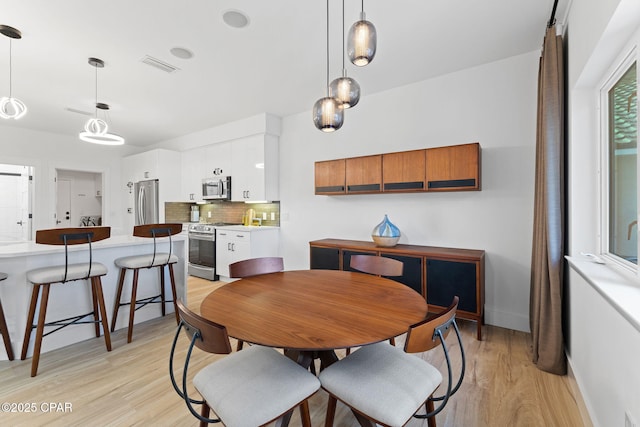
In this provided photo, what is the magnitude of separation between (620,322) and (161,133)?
657cm

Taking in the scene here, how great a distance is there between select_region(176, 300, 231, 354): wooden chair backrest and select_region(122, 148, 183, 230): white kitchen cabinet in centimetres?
534

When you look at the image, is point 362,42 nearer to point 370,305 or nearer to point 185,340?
point 370,305

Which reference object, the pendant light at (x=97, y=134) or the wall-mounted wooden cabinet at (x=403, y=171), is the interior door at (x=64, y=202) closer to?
the pendant light at (x=97, y=134)

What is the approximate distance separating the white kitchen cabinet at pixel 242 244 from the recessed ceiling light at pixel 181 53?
7.79ft

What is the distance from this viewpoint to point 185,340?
268 cm

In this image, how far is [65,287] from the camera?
2.56 m

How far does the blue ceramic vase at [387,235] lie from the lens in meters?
3.25

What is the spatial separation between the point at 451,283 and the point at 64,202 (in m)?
8.27

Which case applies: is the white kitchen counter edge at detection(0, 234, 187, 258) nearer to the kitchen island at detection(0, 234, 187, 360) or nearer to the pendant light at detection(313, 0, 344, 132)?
the kitchen island at detection(0, 234, 187, 360)

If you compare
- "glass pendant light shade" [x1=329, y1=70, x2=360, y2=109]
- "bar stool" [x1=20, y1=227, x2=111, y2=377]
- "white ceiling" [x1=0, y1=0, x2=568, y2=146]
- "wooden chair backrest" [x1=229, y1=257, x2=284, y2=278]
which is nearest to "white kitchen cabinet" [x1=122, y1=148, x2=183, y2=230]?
"white ceiling" [x1=0, y1=0, x2=568, y2=146]

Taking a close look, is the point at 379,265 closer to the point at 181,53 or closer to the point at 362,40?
the point at 362,40

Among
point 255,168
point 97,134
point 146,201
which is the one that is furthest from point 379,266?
point 146,201

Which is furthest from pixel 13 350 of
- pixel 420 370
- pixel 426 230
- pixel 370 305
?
pixel 426 230

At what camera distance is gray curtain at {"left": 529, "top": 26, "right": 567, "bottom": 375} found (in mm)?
2120
